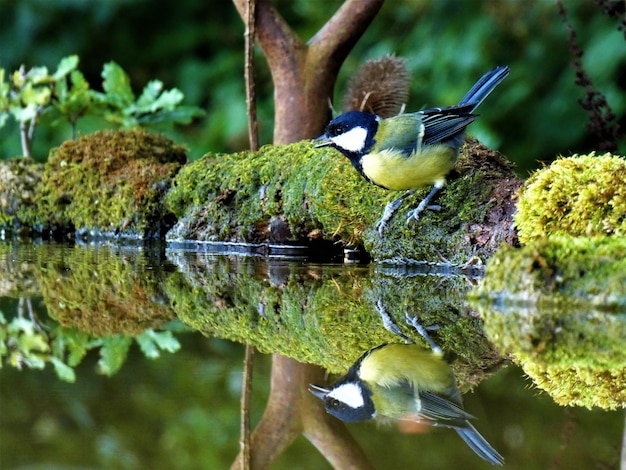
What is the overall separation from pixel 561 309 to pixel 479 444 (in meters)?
1.26

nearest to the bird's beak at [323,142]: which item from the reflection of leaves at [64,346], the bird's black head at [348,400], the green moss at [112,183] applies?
the reflection of leaves at [64,346]

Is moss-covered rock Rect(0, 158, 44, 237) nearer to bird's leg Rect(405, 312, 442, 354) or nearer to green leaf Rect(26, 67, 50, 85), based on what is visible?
green leaf Rect(26, 67, 50, 85)

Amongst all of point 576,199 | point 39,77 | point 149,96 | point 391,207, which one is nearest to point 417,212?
point 391,207

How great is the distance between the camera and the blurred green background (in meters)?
7.89

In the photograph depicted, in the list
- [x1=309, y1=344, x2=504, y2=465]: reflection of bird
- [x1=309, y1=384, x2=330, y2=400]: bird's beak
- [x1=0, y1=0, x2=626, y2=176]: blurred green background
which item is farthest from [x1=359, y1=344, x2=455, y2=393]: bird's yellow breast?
[x1=0, y1=0, x2=626, y2=176]: blurred green background

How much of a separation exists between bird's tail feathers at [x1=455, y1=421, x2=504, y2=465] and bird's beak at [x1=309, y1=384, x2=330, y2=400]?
0.38m

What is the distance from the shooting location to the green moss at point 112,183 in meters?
5.98

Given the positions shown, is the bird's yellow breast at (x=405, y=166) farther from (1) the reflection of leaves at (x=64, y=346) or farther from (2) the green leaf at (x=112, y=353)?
(2) the green leaf at (x=112, y=353)

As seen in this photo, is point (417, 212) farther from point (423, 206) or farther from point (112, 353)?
point (112, 353)

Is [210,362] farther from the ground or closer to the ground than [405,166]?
closer to the ground

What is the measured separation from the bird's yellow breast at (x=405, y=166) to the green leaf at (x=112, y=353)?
1.61 metres

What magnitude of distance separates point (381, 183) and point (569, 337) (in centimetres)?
172

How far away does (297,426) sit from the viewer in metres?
1.94

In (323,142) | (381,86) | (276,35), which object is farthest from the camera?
(276,35)
